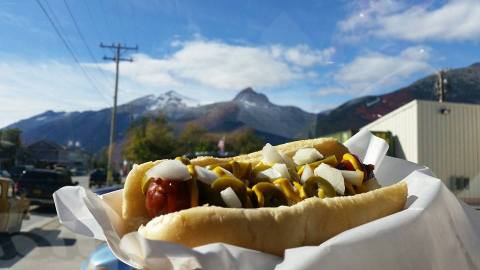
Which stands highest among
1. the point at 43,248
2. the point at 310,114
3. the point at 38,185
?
the point at 310,114

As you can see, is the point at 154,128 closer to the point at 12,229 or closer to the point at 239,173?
the point at 12,229

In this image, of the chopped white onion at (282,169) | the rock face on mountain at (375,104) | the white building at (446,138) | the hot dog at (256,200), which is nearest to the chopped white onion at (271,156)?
the hot dog at (256,200)

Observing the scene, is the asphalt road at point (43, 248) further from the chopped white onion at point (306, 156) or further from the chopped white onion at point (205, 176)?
the chopped white onion at point (205, 176)

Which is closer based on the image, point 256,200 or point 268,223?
point 268,223

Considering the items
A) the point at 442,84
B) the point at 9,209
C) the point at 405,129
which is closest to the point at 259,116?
the point at 442,84

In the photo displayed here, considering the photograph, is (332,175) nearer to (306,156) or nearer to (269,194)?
(306,156)

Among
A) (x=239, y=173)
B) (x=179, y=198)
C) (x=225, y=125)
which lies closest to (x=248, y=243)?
(x=179, y=198)
